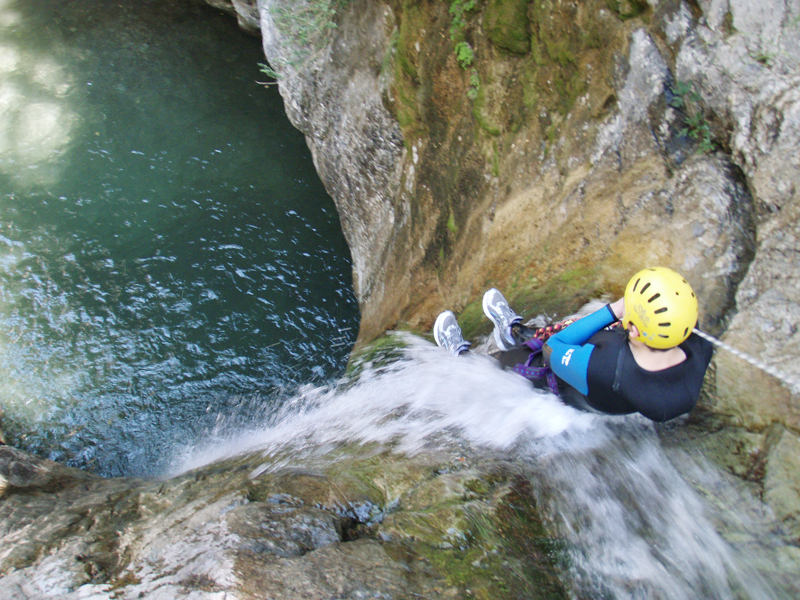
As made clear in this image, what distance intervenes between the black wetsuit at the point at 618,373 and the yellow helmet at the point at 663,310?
0.17 metres

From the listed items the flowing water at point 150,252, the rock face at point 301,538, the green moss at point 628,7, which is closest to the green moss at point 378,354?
the flowing water at point 150,252

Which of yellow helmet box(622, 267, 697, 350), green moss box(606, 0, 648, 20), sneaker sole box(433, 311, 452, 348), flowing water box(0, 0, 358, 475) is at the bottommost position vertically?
flowing water box(0, 0, 358, 475)

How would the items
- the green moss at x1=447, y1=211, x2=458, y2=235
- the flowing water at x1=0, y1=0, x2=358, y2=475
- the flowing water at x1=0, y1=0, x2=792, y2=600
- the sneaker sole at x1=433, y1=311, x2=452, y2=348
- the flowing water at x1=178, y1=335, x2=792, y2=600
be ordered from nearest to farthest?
the flowing water at x1=178, y1=335, x2=792, y2=600, the flowing water at x1=0, y1=0, x2=792, y2=600, the sneaker sole at x1=433, y1=311, x2=452, y2=348, the green moss at x1=447, y1=211, x2=458, y2=235, the flowing water at x1=0, y1=0, x2=358, y2=475

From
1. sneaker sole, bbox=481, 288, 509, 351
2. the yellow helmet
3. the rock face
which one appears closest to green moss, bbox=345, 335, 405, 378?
sneaker sole, bbox=481, 288, 509, 351

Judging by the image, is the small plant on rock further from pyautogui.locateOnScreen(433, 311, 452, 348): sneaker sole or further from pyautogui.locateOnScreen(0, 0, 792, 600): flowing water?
pyautogui.locateOnScreen(433, 311, 452, 348): sneaker sole

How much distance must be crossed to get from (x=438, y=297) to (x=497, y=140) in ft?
5.67

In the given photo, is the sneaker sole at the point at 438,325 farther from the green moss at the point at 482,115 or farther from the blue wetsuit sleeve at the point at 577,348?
the blue wetsuit sleeve at the point at 577,348

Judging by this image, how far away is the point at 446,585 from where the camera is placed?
2.62 meters

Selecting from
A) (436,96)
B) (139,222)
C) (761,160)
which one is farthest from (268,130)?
(761,160)

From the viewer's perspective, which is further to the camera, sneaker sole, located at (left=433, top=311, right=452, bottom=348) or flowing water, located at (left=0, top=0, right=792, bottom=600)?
sneaker sole, located at (left=433, top=311, right=452, bottom=348)

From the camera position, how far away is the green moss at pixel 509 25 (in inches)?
169

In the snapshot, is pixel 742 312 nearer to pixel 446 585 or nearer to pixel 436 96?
pixel 446 585

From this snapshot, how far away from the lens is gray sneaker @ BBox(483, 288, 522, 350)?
4.26 meters

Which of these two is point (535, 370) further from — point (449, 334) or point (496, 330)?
point (449, 334)
